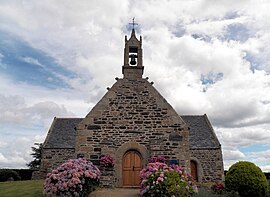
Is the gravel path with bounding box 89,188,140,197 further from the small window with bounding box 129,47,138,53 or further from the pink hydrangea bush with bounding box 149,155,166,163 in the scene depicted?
the small window with bounding box 129,47,138,53

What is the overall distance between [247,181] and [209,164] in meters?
8.60

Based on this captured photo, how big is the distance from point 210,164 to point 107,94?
35.8 feet

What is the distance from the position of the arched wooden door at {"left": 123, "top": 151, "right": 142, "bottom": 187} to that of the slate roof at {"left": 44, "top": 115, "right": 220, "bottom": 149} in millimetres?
8574

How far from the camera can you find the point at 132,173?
41.1ft

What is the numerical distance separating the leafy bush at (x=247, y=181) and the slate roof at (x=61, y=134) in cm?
1246

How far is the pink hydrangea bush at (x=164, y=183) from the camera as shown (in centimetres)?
→ 909

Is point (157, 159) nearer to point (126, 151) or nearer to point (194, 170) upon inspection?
point (126, 151)

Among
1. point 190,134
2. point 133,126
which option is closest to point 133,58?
point 133,126

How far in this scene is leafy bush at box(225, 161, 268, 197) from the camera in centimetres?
1120

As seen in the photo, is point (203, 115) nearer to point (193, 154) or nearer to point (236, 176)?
point (193, 154)

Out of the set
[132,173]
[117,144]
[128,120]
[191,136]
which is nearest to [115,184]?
Result: [132,173]

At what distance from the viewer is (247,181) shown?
11320mm

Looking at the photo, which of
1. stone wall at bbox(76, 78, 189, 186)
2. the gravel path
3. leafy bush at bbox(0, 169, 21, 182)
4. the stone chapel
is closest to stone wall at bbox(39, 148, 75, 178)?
leafy bush at bbox(0, 169, 21, 182)

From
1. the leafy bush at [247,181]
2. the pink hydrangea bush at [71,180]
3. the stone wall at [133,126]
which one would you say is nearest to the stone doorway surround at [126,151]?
the stone wall at [133,126]
